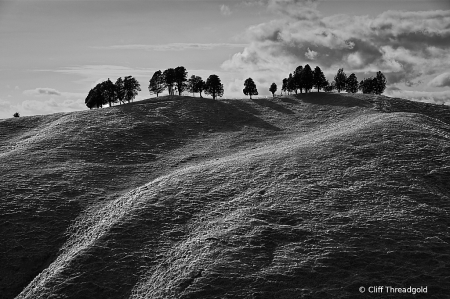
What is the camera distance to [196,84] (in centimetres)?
10444

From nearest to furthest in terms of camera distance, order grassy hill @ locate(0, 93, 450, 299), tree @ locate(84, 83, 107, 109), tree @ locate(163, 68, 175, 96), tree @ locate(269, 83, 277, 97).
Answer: grassy hill @ locate(0, 93, 450, 299), tree @ locate(84, 83, 107, 109), tree @ locate(163, 68, 175, 96), tree @ locate(269, 83, 277, 97)

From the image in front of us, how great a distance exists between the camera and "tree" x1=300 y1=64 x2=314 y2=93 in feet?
327

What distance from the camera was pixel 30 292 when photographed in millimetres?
27281

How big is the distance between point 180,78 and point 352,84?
50.7m

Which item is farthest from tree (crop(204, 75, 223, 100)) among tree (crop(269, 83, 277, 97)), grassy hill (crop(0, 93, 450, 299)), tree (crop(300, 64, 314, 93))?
grassy hill (crop(0, 93, 450, 299))

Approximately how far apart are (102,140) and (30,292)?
3767 cm

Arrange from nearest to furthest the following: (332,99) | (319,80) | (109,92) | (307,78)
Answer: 1. (332,99)
2. (109,92)
3. (307,78)
4. (319,80)

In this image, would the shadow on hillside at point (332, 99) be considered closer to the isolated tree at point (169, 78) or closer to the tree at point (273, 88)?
the tree at point (273, 88)

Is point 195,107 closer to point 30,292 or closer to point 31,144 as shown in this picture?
point 31,144

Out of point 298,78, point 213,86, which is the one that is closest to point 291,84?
point 298,78

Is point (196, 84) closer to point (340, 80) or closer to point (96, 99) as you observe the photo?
point (96, 99)

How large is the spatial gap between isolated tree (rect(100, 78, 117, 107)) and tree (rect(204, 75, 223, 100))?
25.1 m

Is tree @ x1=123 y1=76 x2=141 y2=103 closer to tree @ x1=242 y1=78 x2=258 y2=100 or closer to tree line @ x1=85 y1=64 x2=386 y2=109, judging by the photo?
tree line @ x1=85 y1=64 x2=386 y2=109

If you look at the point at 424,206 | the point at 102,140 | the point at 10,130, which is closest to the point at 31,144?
the point at 102,140
